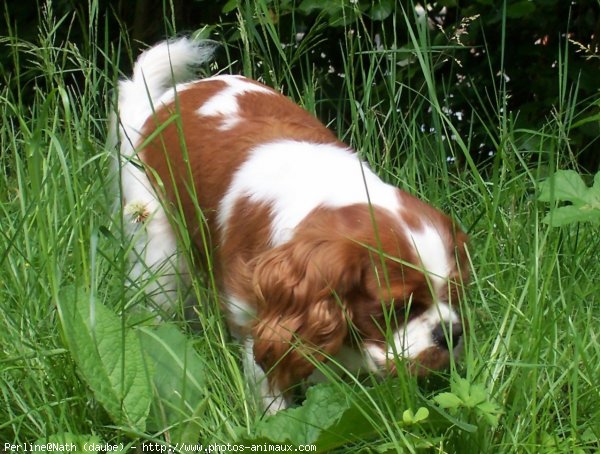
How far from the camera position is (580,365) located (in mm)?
2385

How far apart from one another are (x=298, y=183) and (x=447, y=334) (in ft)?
2.19

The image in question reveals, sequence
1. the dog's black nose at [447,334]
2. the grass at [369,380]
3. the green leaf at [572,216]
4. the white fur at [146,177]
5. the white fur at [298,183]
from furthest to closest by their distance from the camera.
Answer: the white fur at [146,177], the white fur at [298,183], the green leaf at [572,216], the dog's black nose at [447,334], the grass at [369,380]

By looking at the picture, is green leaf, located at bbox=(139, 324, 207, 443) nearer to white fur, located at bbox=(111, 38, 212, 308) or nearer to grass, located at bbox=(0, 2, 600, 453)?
grass, located at bbox=(0, 2, 600, 453)

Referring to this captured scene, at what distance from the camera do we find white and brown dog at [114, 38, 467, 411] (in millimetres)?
2354

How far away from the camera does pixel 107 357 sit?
223 cm

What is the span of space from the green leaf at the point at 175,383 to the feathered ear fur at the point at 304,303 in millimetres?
184

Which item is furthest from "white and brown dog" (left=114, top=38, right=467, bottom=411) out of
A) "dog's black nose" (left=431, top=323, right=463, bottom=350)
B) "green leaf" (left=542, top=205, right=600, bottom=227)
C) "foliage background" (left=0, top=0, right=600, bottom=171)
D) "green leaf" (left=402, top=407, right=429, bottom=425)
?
"foliage background" (left=0, top=0, right=600, bottom=171)

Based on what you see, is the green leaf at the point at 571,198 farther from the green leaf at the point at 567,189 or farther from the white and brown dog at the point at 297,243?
the white and brown dog at the point at 297,243

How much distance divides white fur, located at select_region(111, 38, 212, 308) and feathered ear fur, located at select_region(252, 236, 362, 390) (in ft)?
1.21

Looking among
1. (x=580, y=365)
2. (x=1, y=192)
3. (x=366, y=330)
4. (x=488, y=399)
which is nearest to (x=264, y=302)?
(x=366, y=330)

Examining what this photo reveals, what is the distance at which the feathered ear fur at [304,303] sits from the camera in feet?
→ 7.80

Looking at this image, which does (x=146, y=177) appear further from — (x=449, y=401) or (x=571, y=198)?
(x=449, y=401)

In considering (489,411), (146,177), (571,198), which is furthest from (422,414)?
(146,177)

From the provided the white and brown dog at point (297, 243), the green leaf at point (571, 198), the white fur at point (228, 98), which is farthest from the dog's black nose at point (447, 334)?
the white fur at point (228, 98)
